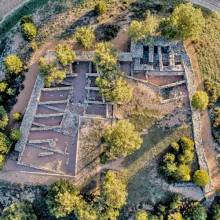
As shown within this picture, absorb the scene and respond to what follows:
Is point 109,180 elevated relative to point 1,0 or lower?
lower

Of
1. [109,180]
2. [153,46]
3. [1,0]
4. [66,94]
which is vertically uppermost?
[1,0]

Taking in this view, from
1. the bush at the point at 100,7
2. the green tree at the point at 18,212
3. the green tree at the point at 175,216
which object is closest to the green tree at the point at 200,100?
the green tree at the point at 175,216

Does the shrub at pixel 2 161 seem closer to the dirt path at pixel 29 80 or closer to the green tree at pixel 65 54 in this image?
the dirt path at pixel 29 80

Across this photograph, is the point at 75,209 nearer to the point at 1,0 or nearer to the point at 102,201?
the point at 102,201

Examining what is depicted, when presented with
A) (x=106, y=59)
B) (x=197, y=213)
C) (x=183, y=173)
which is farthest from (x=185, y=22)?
(x=197, y=213)

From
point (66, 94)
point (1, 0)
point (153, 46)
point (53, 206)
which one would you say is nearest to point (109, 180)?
point (53, 206)

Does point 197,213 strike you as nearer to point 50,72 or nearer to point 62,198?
point 62,198
